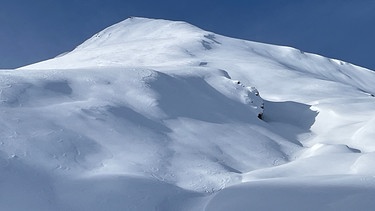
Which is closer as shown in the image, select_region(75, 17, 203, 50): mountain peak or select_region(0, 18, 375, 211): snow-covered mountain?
select_region(0, 18, 375, 211): snow-covered mountain

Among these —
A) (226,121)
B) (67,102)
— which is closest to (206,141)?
→ (226,121)

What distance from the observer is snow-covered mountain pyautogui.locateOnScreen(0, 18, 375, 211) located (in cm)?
526

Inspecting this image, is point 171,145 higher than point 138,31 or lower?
higher

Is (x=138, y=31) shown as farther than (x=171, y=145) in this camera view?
Yes

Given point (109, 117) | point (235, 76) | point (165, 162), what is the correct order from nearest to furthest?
1. point (165, 162)
2. point (109, 117)
3. point (235, 76)

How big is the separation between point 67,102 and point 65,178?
8.89 ft

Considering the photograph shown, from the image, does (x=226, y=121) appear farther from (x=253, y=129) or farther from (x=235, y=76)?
(x=235, y=76)

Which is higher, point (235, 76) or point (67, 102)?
point (67, 102)

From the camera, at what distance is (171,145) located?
741 cm

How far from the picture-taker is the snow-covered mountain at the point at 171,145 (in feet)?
17.3

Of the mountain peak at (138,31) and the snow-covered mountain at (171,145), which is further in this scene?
the mountain peak at (138,31)

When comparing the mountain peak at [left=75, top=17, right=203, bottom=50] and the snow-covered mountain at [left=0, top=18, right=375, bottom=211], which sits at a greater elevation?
the snow-covered mountain at [left=0, top=18, right=375, bottom=211]

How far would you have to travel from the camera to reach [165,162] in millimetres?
6613

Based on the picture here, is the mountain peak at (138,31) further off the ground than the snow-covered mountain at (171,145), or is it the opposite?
the snow-covered mountain at (171,145)
